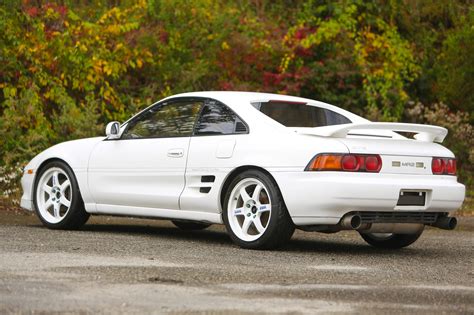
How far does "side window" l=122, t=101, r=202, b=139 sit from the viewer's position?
10.0 m

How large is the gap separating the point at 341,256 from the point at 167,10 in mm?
12980

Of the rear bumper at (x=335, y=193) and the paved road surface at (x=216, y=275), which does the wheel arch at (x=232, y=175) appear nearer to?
the rear bumper at (x=335, y=193)

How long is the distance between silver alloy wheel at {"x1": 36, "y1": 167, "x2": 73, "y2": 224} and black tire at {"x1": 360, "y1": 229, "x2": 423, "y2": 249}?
298 cm

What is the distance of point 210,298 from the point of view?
622cm

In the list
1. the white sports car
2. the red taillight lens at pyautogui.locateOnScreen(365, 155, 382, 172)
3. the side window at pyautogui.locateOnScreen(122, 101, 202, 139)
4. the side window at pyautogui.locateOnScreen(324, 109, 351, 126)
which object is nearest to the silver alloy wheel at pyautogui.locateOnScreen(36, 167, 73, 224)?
the white sports car

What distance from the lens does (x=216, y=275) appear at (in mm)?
7309

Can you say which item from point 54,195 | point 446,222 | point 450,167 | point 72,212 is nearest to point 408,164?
point 450,167

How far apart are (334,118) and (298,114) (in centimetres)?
42

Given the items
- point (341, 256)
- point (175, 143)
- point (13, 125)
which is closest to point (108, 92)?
point (13, 125)

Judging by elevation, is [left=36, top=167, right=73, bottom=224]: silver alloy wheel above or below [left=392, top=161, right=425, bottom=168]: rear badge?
below

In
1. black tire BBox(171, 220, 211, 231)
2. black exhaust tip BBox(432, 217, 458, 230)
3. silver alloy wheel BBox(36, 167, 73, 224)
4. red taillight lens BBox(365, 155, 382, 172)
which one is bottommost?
black tire BBox(171, 220, 211, 231)

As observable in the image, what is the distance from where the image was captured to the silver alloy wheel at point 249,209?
→ 916 cm

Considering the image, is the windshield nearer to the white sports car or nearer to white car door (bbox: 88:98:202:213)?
the white sports car

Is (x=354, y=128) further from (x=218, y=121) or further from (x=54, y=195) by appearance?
(x=54, y=195)
